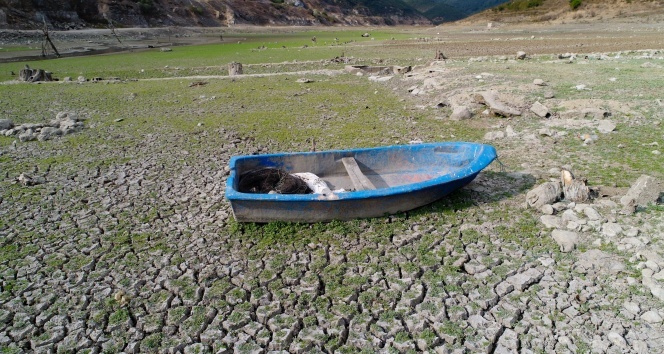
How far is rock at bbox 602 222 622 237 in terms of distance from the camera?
195 inches

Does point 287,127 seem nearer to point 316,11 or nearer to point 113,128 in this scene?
point 113,128

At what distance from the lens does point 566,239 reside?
4.89 m

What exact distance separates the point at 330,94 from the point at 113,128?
721cm

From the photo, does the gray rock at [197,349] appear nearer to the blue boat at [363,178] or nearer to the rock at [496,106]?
the blue boat at [363,178]

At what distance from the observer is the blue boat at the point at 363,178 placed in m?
5.36

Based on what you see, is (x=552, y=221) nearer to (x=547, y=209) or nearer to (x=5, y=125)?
(x=547, y=209)

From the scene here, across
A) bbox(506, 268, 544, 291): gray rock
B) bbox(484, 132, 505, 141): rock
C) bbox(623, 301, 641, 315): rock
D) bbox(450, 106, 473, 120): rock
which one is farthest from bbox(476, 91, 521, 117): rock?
bbox(623, 301, 641, 315): rock

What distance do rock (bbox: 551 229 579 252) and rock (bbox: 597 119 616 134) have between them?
4874 mm

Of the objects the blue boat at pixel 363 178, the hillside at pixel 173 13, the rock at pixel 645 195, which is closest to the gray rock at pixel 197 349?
the blue boat at pixel 363 178

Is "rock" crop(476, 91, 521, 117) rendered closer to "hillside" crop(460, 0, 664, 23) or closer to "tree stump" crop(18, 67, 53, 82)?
"tree stump" crop(18, 67, 53, 82)

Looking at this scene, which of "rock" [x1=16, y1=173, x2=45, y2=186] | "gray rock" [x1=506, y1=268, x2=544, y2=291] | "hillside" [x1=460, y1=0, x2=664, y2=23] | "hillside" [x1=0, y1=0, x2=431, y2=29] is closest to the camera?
"gray rock" [x1=506, y1=268, x2=544, y2=291]

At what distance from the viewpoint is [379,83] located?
1698 cm

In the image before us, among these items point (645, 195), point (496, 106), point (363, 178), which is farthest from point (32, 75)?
point (645, 195)

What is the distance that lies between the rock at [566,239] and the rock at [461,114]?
19.6 feet
